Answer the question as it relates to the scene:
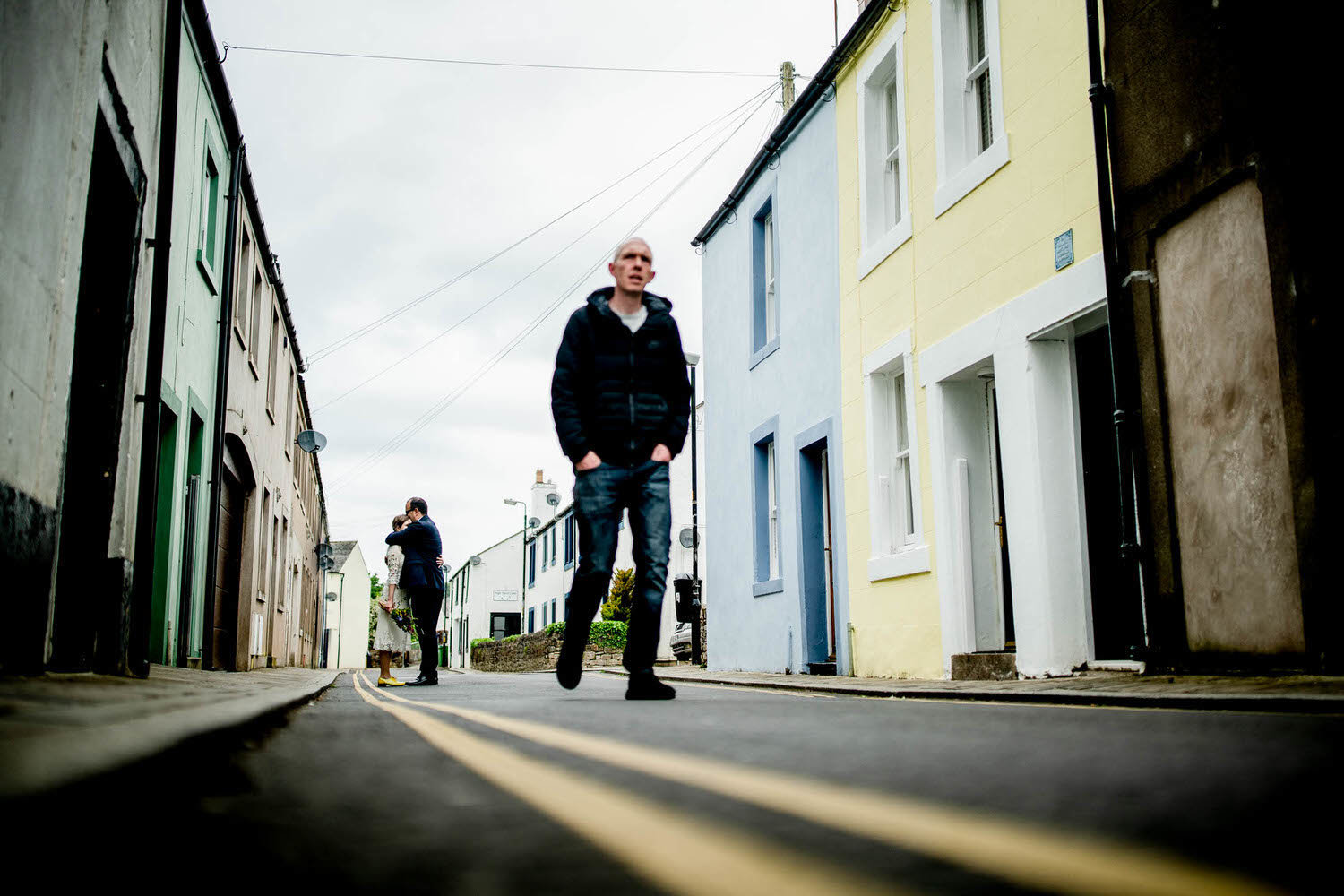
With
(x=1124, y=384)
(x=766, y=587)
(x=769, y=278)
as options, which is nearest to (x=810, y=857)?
(x=1124, y=384)

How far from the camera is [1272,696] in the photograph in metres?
3.82

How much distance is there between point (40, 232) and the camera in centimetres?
457

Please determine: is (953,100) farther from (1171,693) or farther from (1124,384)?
(1171,693)

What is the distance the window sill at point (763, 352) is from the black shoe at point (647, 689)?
27.0 ft

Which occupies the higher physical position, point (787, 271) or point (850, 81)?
point (850, 81)

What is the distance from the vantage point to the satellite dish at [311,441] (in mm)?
19328

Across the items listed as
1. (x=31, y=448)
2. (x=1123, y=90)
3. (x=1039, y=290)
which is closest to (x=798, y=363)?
(x=1039, y=290)

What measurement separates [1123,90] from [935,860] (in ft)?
23.1

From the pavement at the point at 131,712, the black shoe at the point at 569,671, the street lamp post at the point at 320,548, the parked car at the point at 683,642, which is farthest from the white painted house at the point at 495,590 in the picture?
the pavement at the point at 131,712

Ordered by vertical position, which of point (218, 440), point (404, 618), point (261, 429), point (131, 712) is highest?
point (261, 429)

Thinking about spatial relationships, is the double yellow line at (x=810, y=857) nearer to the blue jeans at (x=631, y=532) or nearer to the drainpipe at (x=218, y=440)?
the blue jeans at (x=631, y=532)

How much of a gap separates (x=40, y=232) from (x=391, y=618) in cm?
700

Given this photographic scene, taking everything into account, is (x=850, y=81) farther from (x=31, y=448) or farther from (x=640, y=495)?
A: (x=31, y=448)

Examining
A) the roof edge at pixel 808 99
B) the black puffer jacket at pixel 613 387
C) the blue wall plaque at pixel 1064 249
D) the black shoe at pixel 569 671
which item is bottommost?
the black shoe at pixel 569 671
